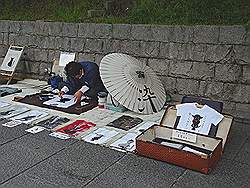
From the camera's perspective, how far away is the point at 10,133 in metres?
3.86

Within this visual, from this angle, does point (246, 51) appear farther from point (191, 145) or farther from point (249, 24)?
point (191, 145)

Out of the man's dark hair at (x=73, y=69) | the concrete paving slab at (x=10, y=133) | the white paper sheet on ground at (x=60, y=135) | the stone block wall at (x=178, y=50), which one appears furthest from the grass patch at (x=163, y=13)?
the concrete paving slab at (x=10, y=133)

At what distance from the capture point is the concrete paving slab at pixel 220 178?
2877 mm

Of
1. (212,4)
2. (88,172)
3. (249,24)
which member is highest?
(212,4)

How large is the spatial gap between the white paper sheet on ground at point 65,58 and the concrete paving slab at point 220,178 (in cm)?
351

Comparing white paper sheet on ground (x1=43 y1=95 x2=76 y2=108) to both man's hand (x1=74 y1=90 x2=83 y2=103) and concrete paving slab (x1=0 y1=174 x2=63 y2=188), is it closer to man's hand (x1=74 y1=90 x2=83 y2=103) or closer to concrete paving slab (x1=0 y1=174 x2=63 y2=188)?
man's hand (x1=74 y1=90 x2=83 y2=103)

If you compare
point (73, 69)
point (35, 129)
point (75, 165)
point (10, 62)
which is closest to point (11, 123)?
point (35, 129)

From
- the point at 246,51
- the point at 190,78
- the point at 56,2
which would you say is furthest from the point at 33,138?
the point at 56,2

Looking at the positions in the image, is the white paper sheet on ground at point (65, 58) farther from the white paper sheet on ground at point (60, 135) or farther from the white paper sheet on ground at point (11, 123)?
the white paper sheet on ground at point (60, 135)

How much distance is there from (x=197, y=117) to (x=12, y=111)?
2485 mm

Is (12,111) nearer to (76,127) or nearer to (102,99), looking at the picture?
(76,127)

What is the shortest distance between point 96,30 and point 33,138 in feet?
8.43

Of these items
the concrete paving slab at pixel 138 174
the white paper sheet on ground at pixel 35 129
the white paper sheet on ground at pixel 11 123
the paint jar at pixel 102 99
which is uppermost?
the paint jar at pixel 102 99

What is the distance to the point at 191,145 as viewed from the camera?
11.2ft
